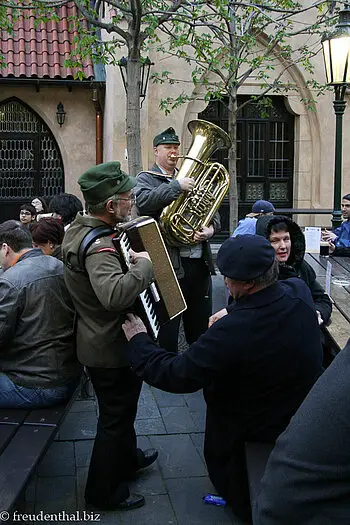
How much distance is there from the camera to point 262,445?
3.16 m

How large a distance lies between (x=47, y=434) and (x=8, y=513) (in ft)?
2.34

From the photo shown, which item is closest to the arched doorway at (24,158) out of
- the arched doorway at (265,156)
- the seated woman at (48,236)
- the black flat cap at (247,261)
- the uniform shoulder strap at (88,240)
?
the arched doorway at (265,156)

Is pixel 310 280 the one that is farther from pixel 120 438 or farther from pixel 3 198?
pixel 3 198

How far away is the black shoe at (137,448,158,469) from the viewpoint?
12.6 feet

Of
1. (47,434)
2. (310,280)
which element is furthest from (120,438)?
(310,280)

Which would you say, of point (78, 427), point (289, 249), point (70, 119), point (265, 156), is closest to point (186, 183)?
point (289, 249)

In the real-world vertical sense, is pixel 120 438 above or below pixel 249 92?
below

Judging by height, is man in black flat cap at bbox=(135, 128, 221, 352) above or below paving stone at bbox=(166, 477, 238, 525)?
above

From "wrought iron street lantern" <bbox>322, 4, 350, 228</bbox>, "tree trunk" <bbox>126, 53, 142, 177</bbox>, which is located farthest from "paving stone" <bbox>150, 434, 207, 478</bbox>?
"wrought iron street lantern" <bbox>322, 4, 350, 228</bbox>

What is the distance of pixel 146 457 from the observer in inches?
153

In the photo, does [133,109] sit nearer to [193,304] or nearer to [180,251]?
[180,251]

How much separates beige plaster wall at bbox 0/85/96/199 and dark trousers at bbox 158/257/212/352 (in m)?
8.57

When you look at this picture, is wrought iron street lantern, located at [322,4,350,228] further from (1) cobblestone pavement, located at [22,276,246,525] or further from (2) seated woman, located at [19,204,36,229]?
(1) cobblestone pavement, located at [22,276,246,525]

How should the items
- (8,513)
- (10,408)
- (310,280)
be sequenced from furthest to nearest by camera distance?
(310,280)
(10,408)
(8,513)
